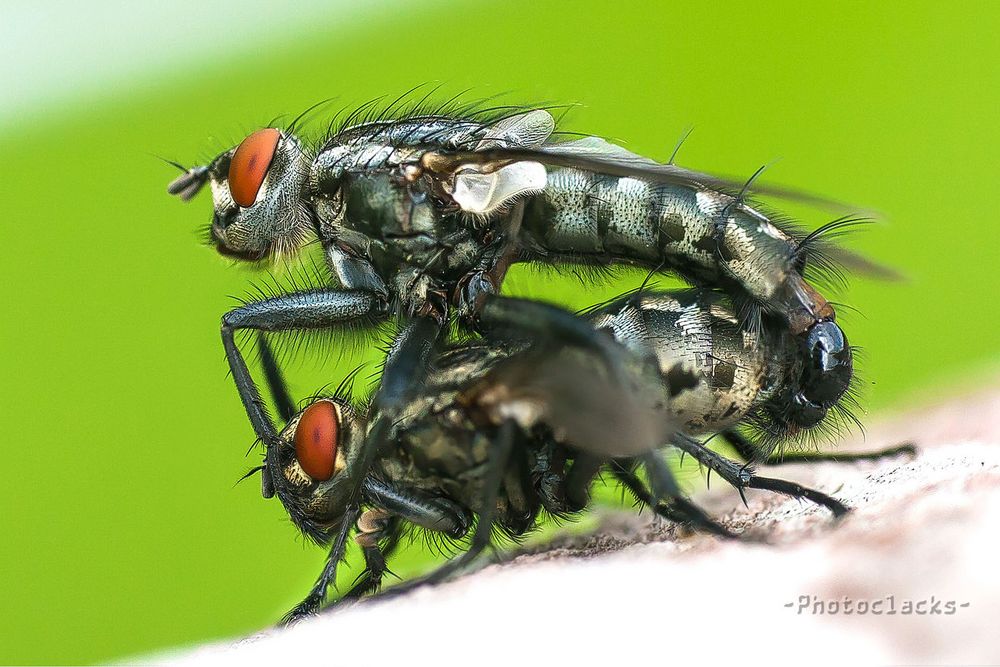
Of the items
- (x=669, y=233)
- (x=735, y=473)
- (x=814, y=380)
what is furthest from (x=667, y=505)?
(x=669, y=233)

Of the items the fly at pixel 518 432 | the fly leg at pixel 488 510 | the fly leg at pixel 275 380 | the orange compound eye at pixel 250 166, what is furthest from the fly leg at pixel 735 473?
the orange compound eye at pixel 250 166

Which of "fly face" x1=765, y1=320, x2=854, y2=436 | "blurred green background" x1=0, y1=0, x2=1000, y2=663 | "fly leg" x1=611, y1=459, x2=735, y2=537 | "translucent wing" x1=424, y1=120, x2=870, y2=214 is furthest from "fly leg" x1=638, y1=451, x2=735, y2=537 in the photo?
"blurred green background" x1=0, y1=0, x2=1000, y2=663

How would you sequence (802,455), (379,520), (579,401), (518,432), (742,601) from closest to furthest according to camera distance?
1. (742,601)
2. (579,401)
3. (518,432)
4. (379,520)
5. (802,455)

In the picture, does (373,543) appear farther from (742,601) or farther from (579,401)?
(742,601)

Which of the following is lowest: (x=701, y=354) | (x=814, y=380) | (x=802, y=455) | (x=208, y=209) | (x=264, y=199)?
(x=802, y=455)

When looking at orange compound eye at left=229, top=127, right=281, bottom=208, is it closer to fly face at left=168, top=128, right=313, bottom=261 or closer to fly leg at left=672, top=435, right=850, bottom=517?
fly face at left=168, top=128, right=313, bottom=261

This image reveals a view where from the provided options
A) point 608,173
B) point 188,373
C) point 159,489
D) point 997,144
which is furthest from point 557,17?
point 608,173
